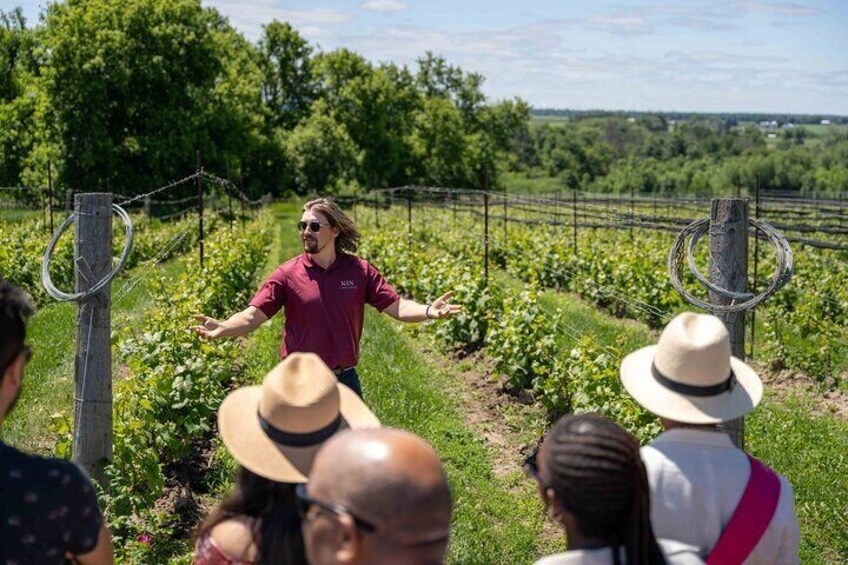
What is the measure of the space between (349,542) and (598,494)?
2.20 feet

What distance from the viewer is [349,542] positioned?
63.3 inches

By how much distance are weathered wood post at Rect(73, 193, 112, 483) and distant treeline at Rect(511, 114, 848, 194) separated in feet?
195

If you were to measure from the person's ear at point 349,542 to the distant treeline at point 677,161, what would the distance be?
6200 centimetres

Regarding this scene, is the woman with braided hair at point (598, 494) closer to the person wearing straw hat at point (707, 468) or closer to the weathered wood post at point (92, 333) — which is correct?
the person wearing straw hat at point (707, 468)

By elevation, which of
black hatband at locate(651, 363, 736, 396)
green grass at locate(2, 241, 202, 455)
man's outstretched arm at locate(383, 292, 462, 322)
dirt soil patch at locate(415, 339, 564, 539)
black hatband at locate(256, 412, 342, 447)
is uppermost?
black hatband at locate(256, 412, 342, 447)

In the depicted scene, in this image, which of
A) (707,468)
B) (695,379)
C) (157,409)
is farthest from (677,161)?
(707,468)

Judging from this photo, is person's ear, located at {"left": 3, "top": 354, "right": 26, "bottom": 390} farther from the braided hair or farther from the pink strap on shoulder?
the pink strap on shoulder

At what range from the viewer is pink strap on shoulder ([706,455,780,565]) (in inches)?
97.2

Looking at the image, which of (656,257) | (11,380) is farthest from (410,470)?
(656,257)

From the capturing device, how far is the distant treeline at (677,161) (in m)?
80.6

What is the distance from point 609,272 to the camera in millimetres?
14711

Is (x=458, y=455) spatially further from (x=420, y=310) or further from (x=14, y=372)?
(x=14, y=372)

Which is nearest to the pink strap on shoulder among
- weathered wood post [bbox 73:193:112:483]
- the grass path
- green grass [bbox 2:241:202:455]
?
the grass path

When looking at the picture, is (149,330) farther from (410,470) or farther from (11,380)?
(410,470)
